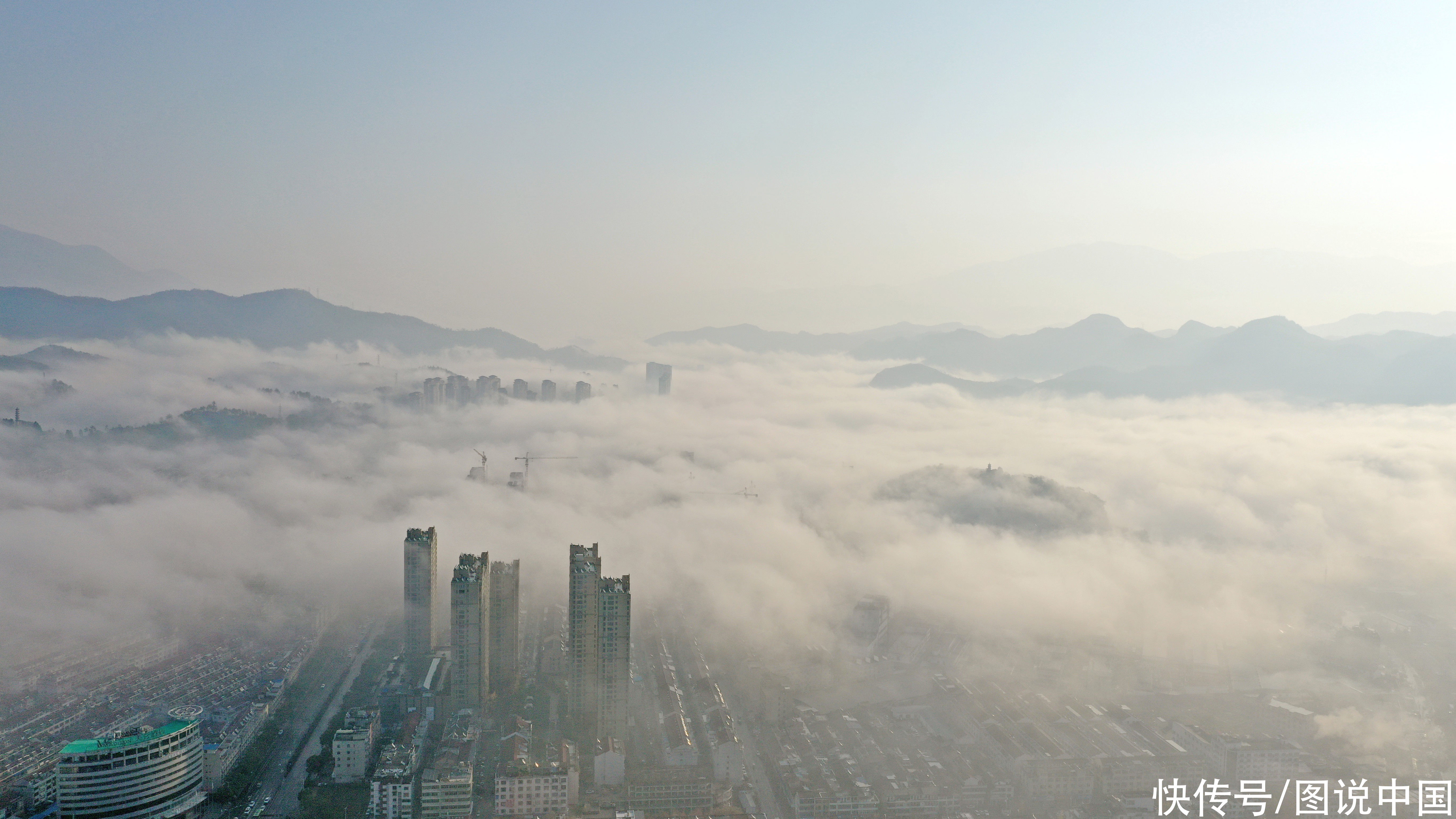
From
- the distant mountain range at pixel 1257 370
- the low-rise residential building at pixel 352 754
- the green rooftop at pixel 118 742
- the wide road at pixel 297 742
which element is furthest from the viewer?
the distant mountain range at pixel 1257 370

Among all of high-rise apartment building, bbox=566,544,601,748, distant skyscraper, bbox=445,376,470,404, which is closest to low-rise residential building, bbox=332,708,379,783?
high-rise apartment building, bbox=566,544,601,748

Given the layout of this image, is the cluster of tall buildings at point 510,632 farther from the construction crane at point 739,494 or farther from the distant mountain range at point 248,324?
the distant mountain range at point 248,324

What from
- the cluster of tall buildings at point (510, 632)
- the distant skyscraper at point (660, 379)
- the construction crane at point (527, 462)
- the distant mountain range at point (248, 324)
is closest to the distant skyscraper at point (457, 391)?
the distant mountain range at point (248, 324)

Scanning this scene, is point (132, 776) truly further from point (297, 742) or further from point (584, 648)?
point (584, 648)

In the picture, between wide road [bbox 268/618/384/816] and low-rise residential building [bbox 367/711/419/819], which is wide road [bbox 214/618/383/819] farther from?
low-rise residential building [bbox 367/711/419/819]

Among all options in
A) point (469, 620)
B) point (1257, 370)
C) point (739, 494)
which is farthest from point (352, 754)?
point (1257, 370)

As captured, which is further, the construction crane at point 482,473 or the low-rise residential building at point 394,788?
the construction crane at point 482,473

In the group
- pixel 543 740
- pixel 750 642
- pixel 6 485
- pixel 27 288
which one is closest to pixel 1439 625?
pixel 750 642

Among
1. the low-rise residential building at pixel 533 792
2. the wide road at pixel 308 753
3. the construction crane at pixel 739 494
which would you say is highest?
the construction crane at pixel 739 494
